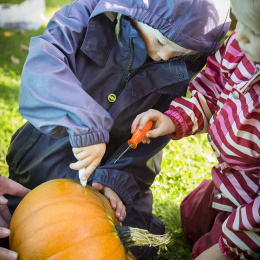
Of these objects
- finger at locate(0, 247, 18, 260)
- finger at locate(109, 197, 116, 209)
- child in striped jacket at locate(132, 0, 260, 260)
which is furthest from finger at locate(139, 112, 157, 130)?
finger at locate(0, 247, 18, 260)

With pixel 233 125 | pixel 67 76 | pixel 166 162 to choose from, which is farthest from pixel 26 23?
pixel 233 125

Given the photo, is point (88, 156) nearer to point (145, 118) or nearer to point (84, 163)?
point (84, 163)

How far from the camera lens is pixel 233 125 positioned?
5.65ft

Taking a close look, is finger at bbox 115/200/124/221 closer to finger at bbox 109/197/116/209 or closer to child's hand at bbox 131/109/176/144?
finger at bbox 109/197/116/209

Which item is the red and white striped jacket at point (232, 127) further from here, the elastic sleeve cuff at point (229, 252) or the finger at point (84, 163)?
the finger at point (84, 163)

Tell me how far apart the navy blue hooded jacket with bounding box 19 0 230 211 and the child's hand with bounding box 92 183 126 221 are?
0.03 metres

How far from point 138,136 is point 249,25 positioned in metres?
0.61

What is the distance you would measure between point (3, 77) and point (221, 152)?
211 cm

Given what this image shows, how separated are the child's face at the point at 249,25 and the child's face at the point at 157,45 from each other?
1.25ft

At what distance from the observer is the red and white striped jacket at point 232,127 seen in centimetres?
166

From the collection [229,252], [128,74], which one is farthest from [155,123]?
[229,252]

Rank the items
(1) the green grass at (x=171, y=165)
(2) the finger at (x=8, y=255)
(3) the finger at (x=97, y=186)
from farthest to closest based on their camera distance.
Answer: (1) the green grass at (x=171, y=165)
(3) the finger at (x=97, y=186)
(2) the finger at (x=8, y=255)

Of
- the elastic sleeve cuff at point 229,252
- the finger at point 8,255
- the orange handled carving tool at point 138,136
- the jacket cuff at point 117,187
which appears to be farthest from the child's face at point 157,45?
the finger at point 8,255

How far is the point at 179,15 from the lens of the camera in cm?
168
